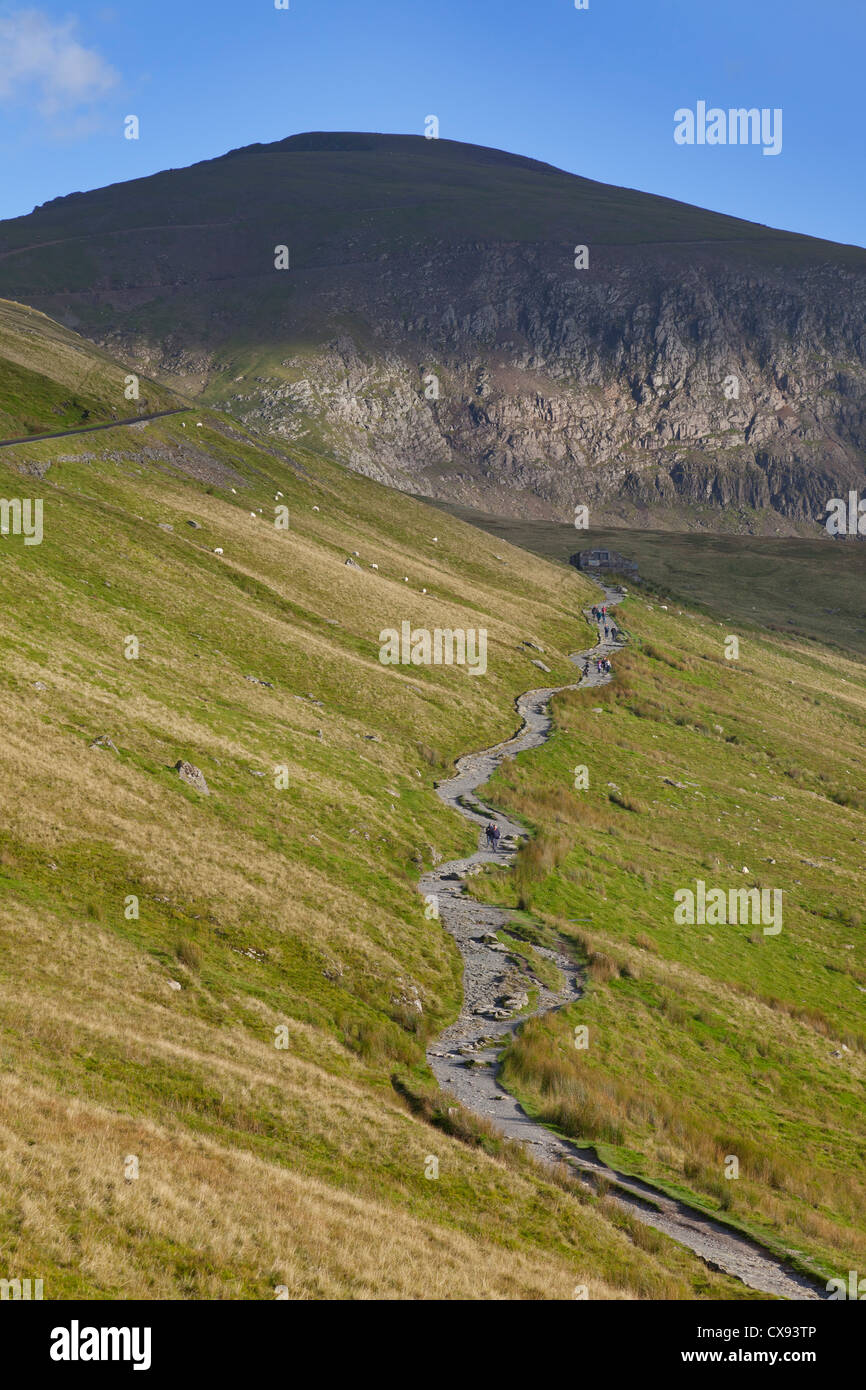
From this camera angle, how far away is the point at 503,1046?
967 inches

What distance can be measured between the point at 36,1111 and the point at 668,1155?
1394 centimetres

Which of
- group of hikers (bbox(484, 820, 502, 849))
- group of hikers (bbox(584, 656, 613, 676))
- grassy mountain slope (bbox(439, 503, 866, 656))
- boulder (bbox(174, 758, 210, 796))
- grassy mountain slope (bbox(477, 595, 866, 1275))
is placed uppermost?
grassy mountain slope (bbox(439, 503, 866, 656))

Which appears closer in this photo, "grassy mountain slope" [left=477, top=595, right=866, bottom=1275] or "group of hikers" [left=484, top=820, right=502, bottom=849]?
"grassy mountain slope" [left=477, top=595, right=866, bottom=1275]

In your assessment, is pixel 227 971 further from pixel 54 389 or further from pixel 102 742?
pixel 54 389

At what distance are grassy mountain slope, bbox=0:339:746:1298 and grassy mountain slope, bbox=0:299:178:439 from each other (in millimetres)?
23269

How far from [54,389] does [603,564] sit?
82407 mm

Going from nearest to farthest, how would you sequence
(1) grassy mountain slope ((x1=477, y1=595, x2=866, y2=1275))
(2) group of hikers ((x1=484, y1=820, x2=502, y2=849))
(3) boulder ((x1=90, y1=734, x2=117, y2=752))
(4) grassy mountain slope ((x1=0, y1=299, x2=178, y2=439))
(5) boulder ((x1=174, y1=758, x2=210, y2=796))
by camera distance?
(1) grassy mountain slope ((x1=477, y1=595, x2=866, y2=1275))
(3) boulder ((x1=90, y1=734, x2=117, y2=752))
(5) boulder ((x1=174, y1=758, x2=210, y2=796))
(2) group of hikers ((x1=484, y1=820, x2=502, y2=849))
(4) grassy mountain slope ((x1=0, y1=299, x2=178, y2=439))

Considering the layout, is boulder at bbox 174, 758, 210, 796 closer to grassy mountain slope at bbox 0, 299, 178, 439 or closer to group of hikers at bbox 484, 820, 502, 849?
group of hikers at bbox 484, 820, 502, 849

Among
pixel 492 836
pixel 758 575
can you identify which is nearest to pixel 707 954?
pixel 492 836

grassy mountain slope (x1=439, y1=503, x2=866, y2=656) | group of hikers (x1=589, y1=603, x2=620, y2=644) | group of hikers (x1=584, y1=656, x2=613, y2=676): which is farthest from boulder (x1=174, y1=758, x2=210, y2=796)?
grassy mountain slope (x1=439, y1=503, x2=866, y2=656)

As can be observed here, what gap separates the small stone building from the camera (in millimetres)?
140875

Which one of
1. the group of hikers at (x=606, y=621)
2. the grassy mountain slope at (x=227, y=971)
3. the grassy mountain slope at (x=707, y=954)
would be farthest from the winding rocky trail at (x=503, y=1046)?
the group of hikers at (x=606, y=621)

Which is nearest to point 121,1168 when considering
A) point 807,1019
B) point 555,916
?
point 555,916

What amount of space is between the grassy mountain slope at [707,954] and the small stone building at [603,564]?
223 feet
